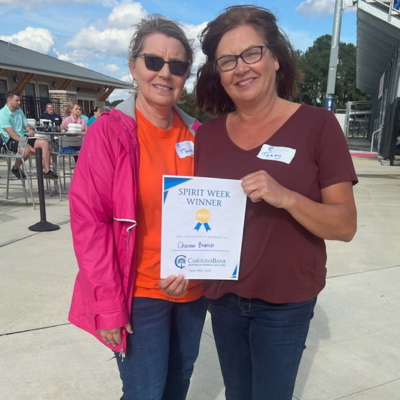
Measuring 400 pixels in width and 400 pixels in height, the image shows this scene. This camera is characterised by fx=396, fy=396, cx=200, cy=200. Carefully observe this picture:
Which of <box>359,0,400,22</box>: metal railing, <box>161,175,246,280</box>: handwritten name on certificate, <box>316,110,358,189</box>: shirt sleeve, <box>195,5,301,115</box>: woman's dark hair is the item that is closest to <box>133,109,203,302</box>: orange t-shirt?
<box>161,175,246,280</box>: handwritten name on certificate

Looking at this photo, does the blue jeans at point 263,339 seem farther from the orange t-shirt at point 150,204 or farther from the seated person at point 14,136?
the seated person at point 14,136

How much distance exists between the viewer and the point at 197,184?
5.00 feet

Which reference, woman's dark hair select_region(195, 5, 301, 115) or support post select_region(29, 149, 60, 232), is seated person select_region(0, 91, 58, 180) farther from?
woman's dark hair select_region(195, 5, 301, 115)

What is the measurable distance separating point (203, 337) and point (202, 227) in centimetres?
183

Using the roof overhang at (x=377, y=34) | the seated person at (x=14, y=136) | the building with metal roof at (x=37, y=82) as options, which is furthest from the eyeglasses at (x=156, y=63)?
the building with metal roof at (x=37, y=82)

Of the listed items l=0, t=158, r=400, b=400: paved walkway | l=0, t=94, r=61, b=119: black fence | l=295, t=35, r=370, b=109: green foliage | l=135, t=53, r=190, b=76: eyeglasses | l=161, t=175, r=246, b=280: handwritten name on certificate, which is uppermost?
l=295, t=35, r=370, b=109: green foliage

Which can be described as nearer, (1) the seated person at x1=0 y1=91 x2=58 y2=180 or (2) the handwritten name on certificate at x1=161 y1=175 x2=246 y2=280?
(2) the handwritten name on certificate at x1=161 y1=175 x2=246 y2=280

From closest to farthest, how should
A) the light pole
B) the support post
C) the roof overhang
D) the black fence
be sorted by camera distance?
the support post < the light pole < the roof overhang < the black fence

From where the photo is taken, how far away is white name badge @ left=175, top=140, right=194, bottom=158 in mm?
1790

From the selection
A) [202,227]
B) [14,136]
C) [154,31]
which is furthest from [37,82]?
[202,227]

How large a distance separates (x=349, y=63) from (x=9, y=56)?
209 ft

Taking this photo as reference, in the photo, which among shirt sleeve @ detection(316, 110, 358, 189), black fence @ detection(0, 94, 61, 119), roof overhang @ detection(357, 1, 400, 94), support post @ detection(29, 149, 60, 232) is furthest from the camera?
black fence @ detection(0, 94, 61, 119)

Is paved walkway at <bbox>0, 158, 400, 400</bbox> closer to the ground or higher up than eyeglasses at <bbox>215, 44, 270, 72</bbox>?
closer to the ground

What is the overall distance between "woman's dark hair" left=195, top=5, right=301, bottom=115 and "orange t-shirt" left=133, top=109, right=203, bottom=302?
0.39 metres
